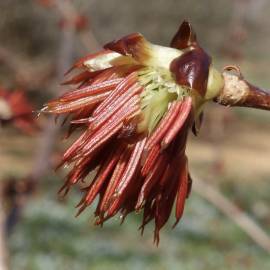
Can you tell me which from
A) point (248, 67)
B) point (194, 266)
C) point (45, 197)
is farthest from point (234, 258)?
point (248, 67)

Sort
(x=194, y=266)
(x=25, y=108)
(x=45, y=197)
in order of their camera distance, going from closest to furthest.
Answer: (x=25, y=108) → (x=194, y=266) → (x=45, y=197)

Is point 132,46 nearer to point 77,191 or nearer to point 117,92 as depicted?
point 117,92

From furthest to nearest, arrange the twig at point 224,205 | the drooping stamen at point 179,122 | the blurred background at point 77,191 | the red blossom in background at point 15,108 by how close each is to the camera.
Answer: the blurred background at point 77,191 < the twig at point 224,205 < the red blossom in background at point 15,108 < the drooping stamen at point 179,122

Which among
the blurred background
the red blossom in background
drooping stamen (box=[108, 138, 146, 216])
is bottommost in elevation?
the blurred background

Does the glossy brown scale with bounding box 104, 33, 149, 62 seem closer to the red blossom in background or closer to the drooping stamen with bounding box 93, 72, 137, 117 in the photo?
the drooping stamen with bounding box 93, 72, 137, 117

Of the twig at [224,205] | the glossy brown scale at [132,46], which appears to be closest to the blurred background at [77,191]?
the twig at [224,205]

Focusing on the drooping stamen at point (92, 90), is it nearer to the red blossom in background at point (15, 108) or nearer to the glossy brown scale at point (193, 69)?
the glossy brown scale at point (193, 69)

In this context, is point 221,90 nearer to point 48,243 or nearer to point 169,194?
point 169,194

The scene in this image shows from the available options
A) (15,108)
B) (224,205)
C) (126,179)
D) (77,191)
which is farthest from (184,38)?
(77,191)

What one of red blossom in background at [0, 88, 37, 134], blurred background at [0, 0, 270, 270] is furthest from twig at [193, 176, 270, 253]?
red blossom in background at [0, 88, 37, 134]
